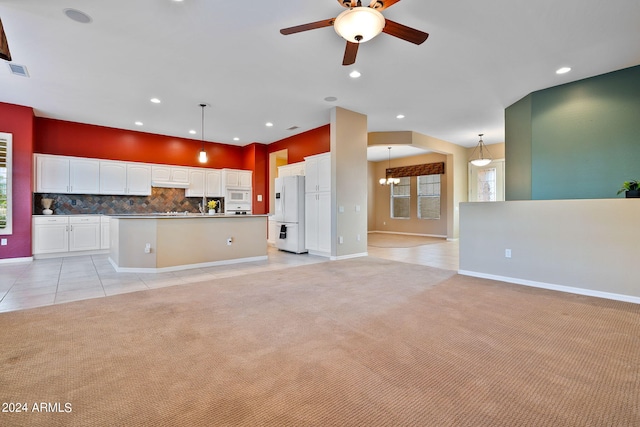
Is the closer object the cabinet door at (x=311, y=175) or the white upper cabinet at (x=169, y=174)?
the cabinet door at (x=311, y=175)

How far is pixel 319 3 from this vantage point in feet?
9.40

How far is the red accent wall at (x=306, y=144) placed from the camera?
6.78m

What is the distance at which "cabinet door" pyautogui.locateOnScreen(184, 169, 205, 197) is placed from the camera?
8.03 m

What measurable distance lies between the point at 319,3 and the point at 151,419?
3.56 m

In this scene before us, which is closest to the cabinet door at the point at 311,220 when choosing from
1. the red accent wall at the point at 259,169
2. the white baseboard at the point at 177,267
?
the white baseboard at the point at 177,267

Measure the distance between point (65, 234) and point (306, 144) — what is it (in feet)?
18.7

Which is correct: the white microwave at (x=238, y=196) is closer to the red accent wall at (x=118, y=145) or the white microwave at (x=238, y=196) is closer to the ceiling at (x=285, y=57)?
the red accent wall at (x=118, y=145)

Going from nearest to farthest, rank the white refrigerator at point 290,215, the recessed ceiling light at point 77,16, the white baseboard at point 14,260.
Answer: the recessed ceiling light at point 77,16 → the white baseboard at point 14,260 → the white refrigerator at point 290,215

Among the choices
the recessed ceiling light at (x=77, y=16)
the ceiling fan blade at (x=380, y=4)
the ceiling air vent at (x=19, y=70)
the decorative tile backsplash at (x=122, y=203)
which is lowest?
the decorative tile backsplash at (x=122, y=203)

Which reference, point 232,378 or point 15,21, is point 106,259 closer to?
point 15,21

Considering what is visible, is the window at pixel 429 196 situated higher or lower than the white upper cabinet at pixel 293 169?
lower

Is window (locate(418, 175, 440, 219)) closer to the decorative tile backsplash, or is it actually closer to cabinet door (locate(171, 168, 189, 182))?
the decorative tile backsplash

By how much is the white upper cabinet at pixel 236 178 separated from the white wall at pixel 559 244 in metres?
6.30

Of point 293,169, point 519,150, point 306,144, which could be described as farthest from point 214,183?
point 519,150
